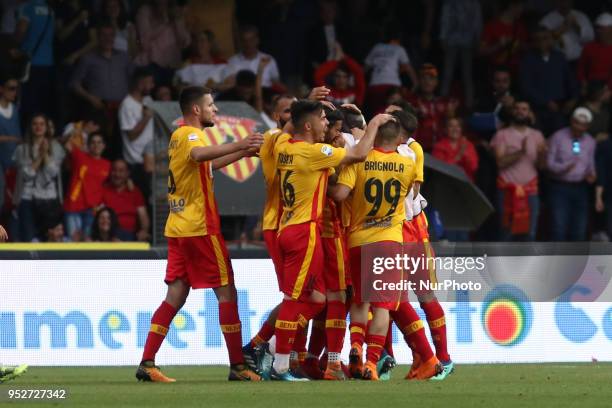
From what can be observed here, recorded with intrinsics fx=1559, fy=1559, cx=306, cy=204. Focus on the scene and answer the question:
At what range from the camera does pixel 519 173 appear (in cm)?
1930

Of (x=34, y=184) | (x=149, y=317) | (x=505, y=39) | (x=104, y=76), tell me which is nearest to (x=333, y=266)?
(x=149, y=317)

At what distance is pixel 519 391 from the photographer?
11.1 metres

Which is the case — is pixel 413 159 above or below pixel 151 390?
above

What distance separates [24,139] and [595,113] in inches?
285

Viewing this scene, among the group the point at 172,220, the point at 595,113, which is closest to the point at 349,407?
the point at 172,220

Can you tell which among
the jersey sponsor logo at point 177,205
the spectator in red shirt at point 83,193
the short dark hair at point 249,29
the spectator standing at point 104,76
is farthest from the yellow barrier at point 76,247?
the short dark hair at point 249,29

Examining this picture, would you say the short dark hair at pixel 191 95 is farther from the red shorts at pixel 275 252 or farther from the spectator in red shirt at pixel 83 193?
the spectator in red shirt at pixel 83 193

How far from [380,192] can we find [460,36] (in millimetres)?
9384

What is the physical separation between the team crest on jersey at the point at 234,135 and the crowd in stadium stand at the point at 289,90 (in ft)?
7.31

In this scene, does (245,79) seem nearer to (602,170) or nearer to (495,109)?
(495,109)

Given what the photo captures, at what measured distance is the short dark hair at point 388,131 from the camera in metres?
12.1

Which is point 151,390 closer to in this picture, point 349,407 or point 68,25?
point 349,407

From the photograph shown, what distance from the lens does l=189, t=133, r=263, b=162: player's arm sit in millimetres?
11688

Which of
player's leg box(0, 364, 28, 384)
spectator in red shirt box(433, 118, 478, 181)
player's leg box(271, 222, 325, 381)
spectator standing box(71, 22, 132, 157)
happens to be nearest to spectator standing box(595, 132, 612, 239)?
spectator in red shirt box(433, 118, 478, 181)
